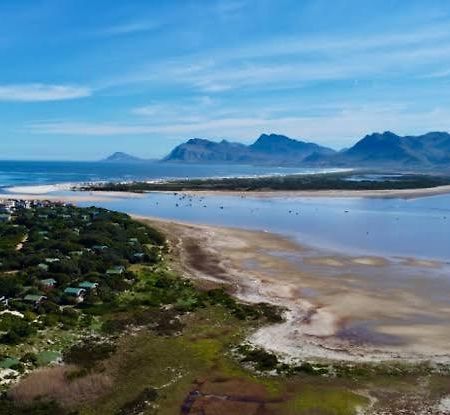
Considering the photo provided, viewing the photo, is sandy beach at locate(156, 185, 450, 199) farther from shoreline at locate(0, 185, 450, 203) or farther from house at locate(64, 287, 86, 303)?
house at locate(64, 287, 86, 303)

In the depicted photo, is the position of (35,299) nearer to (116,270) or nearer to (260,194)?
(116,270)

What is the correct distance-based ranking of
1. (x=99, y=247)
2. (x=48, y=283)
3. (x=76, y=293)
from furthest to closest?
1. (x=99, y=247)
2. (x=48, y=283)
3. (x=76, y=293)

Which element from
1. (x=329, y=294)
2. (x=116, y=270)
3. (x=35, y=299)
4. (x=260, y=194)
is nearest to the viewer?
(x=35, y=299)

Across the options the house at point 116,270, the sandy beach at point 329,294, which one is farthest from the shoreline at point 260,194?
the house at point 116,270

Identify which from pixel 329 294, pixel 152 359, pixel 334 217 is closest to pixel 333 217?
pixel 334 217

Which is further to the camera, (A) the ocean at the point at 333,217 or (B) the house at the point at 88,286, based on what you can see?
(A) the ocean at the point at 333,217

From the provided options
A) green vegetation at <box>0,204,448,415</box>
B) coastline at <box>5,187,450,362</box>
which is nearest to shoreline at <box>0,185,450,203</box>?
coastline at <box>5,187,450,362</box>

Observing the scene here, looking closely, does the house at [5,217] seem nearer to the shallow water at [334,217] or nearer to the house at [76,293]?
the shallow water at [334,217]
